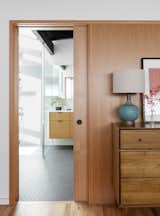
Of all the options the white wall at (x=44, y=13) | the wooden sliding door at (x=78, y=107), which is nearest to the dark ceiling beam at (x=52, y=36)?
the white wall at (x=44, y=13)

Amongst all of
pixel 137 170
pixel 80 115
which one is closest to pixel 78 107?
pixel 80 115

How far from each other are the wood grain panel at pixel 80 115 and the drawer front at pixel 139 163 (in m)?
0.60

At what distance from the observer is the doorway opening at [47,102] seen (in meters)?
4.74

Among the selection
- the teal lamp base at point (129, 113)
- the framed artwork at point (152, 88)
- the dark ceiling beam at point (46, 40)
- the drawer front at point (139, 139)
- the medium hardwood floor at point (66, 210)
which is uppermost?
the dark ceiling beam at point (46, 40)

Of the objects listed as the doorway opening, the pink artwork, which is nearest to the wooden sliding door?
the pink artwork

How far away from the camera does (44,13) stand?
2.73 metres

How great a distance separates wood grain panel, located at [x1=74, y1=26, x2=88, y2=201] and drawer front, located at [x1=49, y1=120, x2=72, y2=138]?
110 inches

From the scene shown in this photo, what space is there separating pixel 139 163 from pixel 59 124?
11.4ft

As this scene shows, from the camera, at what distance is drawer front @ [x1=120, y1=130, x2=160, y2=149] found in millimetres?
2258

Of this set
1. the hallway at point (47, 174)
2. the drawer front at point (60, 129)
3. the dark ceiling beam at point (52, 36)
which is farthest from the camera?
the drawer front at point (60, 129)

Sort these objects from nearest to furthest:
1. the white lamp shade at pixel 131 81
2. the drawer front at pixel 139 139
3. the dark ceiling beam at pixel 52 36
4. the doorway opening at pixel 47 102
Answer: the drawer front at pixel 139 139
the white lamp shade at pixel 131 81
the doorway opening at pixel 47 102
the dark ceiling beam at pixel 52 36

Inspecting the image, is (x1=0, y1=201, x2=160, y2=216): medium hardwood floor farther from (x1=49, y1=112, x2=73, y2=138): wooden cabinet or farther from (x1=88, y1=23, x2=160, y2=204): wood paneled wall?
(x1=49, y1=112, x2=73, y2=138): wooden cabinet

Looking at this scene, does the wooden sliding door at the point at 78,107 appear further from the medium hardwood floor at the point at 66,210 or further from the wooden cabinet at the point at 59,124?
the wooden cabinet at the point at 59,124

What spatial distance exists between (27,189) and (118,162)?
1445mm
